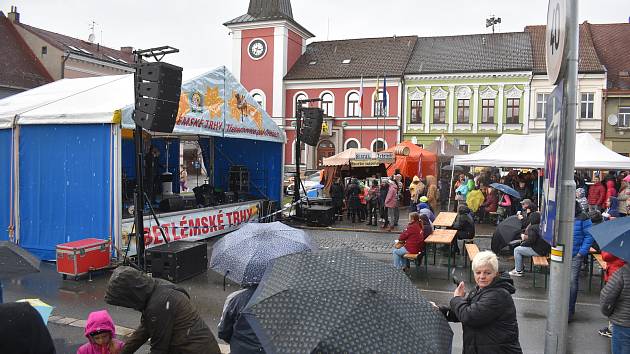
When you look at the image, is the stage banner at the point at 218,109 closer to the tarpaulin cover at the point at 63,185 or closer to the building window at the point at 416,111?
the tarpaulin cover at the point at 63,185

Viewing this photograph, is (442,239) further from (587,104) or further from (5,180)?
(587,104)

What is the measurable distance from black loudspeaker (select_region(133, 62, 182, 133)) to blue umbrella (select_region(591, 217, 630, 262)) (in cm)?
668

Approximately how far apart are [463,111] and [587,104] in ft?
28.9

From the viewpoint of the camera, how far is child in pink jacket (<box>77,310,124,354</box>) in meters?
3.70

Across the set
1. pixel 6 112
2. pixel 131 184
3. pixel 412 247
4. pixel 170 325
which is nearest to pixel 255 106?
pixel 131 184

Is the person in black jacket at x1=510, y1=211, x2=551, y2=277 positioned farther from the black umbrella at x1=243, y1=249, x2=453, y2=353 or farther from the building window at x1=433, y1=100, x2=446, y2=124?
the building window at x1=433, y1=100, x2=446, y2=124

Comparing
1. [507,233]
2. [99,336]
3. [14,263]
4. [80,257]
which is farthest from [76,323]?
[507,233]

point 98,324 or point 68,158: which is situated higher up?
point 68,158

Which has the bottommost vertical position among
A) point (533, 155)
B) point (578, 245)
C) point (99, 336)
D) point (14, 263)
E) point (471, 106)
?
point (99, 336)

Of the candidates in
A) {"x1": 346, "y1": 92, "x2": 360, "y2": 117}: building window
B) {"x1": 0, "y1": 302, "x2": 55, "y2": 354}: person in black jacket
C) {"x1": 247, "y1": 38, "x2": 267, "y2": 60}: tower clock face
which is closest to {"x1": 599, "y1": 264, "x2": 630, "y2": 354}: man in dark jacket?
{"x1": 0, "y1": 302, "x2": 55, "y2": 354}: person in black jacket

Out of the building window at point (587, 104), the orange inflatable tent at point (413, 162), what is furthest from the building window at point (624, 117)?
the orange inflatable tent at point (413, 162)

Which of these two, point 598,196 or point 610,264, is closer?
point 610,264

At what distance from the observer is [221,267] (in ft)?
18.0

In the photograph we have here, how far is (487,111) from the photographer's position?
40.2 m
